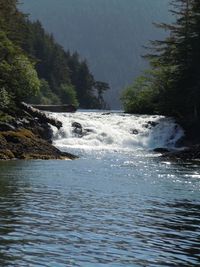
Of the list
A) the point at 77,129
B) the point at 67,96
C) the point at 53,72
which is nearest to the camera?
the point at 77,129

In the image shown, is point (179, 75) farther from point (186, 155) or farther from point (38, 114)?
point (186, 155)

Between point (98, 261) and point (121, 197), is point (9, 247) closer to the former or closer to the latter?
point (98, 261)

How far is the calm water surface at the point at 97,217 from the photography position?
14367mm

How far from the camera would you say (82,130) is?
198 ft

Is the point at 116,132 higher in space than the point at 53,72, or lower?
lower

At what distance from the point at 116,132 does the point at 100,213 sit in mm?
41113

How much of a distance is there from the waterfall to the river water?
1393cm

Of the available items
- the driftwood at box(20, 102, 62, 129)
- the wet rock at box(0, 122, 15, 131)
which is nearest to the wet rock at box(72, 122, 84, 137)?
the driftwood at box(20, 102, 62, 129)

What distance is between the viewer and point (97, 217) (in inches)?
766

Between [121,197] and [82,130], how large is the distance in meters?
36.0

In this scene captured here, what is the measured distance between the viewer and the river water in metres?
14.4

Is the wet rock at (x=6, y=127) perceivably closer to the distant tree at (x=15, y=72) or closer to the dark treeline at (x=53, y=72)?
the distant tree at (x=15, y=72)

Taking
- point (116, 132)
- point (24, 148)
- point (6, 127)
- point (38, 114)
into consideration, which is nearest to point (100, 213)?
point (24, 148)

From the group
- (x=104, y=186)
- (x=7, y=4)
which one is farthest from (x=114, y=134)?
(x=104, y=186)
